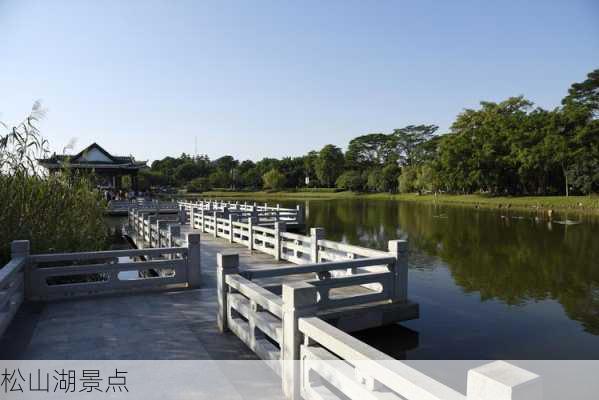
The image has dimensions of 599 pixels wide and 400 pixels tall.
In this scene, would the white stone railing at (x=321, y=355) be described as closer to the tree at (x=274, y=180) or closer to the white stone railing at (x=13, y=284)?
the white stone railing at (x=13, y=284)

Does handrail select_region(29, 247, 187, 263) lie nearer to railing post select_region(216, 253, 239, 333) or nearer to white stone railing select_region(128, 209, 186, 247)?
white stone railing select_region(128, 209, 186, 247)

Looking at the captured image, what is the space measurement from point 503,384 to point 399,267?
5125 mm

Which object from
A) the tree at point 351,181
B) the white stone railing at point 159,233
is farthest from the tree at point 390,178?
the white stone railing at point 159,233

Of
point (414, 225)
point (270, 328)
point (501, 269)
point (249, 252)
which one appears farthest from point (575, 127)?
point (270, 328)

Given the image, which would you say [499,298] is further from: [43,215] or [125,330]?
[43,215]

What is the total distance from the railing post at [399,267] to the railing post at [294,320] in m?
3.41

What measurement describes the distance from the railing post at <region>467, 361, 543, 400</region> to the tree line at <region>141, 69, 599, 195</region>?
43.6m

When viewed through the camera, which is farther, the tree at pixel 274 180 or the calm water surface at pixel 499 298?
the tree at pixel 274 180

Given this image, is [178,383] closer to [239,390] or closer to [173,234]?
[239,390]

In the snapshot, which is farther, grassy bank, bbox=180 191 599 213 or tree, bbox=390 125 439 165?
tree, bbox=390 125 439 165

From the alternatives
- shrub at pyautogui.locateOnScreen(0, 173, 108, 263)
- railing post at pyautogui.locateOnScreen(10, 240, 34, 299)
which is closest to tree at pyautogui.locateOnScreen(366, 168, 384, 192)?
shrub at pyautogui.locateOnScreen(0, 173, 108, 263)

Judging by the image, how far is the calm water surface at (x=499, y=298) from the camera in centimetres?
716

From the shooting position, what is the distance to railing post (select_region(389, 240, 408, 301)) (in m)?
6.73

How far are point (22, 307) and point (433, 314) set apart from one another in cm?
719
